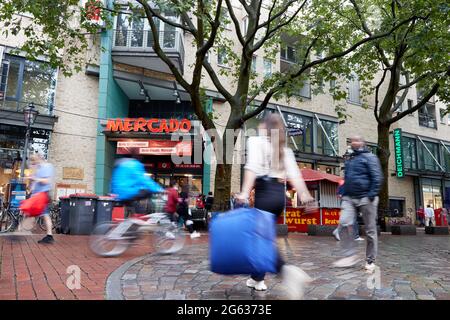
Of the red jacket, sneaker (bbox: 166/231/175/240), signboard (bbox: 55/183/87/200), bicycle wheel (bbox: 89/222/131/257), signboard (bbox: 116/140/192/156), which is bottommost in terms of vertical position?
bicycle wheel (bbox: 89/222/131/257)

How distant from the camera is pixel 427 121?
3162 centimetres

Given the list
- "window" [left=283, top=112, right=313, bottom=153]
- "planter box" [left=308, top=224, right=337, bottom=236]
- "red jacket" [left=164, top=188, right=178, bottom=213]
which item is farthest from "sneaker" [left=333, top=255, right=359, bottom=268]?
"window" [left=283, top=112, right=313, bottom=153]

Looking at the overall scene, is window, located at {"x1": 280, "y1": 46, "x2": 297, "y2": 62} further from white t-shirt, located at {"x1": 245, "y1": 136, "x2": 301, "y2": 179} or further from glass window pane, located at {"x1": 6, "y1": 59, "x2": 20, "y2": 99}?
white t-shirt, located at {"x1": 245, "y1": 136, "x2": 301, "y2": 179}

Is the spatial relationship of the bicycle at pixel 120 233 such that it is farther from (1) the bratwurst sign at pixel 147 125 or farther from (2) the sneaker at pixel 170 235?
(1) the bratwurst sign at pixel 147 125

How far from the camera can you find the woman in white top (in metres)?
3.45

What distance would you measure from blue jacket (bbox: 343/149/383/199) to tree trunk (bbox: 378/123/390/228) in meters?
11.0

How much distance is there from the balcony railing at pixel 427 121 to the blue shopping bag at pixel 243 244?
32.5m

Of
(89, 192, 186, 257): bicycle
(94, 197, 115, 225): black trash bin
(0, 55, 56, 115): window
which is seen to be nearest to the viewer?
(89, 192, 186, 257): bicycle

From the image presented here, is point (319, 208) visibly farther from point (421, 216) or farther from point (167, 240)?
point (421, 216)

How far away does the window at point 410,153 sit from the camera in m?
28.9

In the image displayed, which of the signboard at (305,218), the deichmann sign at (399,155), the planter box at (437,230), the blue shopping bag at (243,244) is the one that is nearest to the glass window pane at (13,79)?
the signboard at (305,218)

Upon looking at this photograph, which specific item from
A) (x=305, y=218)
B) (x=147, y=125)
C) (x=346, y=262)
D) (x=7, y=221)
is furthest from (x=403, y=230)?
(x=7, y=221)
